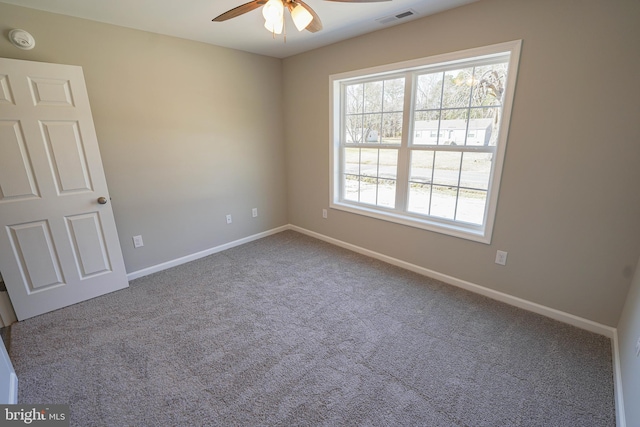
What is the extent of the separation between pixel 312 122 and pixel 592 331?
3356 millimetres

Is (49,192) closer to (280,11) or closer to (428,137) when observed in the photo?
(280,11)

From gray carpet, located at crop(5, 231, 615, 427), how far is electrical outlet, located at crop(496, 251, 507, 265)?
37 cm

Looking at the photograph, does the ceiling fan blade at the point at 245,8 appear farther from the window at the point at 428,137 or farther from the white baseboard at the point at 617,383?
the white baseboard at the point at 617,383

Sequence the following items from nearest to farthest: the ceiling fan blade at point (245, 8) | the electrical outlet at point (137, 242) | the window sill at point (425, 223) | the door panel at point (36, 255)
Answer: the ceiling fan blade at point (245, 8) → the door panel at point (36, 255) → the window sill at point (425, 223) → the electrical outlet at point (137, 242)

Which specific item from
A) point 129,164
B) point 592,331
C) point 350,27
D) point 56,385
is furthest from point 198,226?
point 592,331

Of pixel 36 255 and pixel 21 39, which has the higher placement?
pixel 21 39

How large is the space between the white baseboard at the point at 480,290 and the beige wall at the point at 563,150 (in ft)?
0.18

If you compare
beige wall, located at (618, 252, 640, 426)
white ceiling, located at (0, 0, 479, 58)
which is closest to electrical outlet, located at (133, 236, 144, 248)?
white ceiling, located at (0, 0, 479, 58)

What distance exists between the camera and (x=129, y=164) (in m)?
2.70

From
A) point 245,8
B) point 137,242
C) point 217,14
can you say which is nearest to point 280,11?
point 245,8

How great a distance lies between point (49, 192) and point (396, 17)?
10.8 feet

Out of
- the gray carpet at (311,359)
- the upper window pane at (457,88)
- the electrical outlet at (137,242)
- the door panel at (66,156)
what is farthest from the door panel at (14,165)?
the upper window pane at (457,88)

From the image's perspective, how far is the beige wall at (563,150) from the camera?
172cm

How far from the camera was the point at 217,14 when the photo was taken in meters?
2.26
